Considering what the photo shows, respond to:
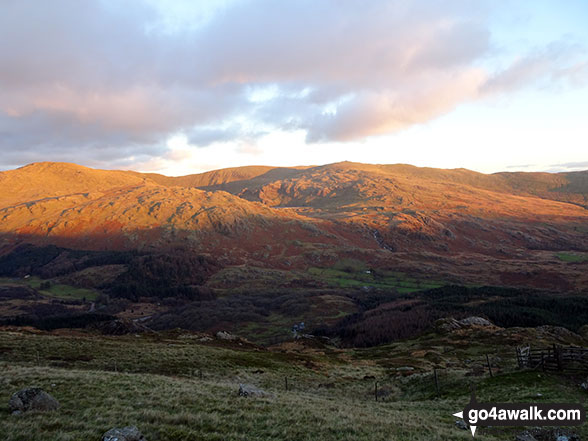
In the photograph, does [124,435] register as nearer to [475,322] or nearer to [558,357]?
[558,357]

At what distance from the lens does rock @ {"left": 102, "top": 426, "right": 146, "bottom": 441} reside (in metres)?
14.9

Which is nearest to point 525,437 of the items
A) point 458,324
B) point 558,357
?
point 558,357

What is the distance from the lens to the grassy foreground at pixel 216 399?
60.4 ft

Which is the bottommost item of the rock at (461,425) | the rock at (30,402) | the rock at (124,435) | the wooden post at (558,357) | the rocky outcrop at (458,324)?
the rocky outcrop at (458,324)

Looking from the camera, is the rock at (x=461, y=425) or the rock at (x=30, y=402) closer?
the rock at (x=30, y=402)

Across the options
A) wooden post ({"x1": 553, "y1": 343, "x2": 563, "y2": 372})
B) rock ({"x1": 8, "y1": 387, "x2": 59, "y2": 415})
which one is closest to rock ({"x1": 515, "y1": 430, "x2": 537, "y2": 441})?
wooden post ({"x1": 553, "y1": 343, "x2": 563, "y2": 372})

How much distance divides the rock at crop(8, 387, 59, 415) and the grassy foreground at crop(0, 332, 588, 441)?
66 centimetres

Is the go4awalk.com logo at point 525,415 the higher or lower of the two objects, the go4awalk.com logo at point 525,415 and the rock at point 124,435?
the lower

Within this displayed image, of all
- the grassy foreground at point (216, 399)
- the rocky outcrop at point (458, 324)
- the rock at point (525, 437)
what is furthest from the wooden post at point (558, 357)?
the rocky outcrop at point (458, 324)

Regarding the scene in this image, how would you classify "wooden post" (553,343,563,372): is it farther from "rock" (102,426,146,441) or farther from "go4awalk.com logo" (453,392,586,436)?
"rock" (102,426,146,441)

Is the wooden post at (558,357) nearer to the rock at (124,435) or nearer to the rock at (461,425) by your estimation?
the rock at (461,425)

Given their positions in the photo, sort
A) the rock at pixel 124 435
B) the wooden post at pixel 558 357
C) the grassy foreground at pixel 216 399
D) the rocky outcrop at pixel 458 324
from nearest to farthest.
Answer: the rock at pixel 124 435 < the grassy foreground at pixel 216 399 < the wooden post at pixel 558 357 < the rocky outcrop at pixel 458 324

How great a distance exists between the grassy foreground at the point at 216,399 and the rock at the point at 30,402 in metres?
0.66

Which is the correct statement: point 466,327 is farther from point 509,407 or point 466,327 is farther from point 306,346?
point 509,407
